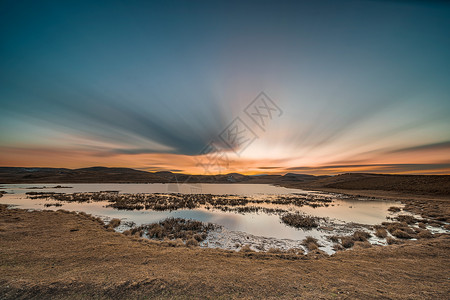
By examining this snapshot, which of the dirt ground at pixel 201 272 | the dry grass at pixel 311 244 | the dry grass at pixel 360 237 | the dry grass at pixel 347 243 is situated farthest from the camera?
the dry grass at pixel 360 237

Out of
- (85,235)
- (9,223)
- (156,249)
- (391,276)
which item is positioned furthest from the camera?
(9,223)

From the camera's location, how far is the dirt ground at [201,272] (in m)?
5.18

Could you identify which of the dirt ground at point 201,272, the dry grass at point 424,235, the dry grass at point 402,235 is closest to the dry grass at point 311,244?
the dirt ground at point 201,272

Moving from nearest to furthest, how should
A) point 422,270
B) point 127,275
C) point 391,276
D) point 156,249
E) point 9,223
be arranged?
1. point 127,275
2. point 391,276
3. point 422,270
4. point 156,249
5. point 9,223

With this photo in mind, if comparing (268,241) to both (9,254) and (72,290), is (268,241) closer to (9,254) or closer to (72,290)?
(72,290)

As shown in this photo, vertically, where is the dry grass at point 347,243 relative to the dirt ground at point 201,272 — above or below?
→ below

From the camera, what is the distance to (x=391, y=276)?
644 cm

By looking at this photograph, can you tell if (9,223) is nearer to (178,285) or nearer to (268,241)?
(178,285)

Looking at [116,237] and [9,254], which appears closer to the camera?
[9,254]

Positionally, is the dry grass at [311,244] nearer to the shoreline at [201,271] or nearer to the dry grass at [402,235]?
the shoreline at [201,271]

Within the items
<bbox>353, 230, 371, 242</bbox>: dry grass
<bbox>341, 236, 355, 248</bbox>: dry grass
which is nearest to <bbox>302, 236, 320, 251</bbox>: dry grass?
<bbox>341, 236, 355, 248</bbox>: dry grass

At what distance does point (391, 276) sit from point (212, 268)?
659 centimetres

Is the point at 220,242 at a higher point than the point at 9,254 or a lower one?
lower

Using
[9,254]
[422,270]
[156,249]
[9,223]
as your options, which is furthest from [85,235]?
[422,270]
